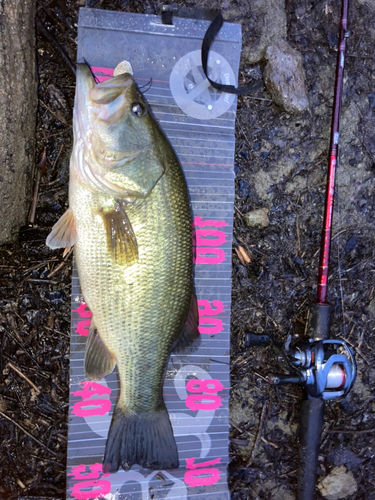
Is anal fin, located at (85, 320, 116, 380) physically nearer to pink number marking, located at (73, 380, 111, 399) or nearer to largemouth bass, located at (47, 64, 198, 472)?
largemouth bass, located at (47, 64, 198, 472)

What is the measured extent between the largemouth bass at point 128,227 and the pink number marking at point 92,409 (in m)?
0.47

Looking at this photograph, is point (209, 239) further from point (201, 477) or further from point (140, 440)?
Result: point (201, 477)

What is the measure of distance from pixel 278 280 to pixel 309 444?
118cm

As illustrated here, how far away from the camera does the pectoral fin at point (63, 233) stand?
2145 millimetres

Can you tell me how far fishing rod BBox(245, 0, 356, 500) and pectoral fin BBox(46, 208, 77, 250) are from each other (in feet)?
4.51

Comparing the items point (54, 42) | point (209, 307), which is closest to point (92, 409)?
point (209, 307)

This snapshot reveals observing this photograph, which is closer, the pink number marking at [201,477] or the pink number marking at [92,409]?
the pink number marking at [92,409]

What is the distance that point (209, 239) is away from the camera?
2697 mm

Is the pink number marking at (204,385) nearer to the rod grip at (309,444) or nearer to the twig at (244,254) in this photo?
the rod grip at (309,444)

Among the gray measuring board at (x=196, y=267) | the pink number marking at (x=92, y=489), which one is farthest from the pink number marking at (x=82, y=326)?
the pink number marking at (x=92, y=489)

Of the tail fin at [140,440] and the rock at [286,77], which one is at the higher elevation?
the rock at [286,77]

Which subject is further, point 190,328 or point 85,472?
point 85,472

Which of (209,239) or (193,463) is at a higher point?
(209,239)

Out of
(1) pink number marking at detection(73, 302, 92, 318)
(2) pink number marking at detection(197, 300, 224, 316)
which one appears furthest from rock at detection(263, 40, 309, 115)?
(1) pink number marking at detection(73, 302, 92, 318)
